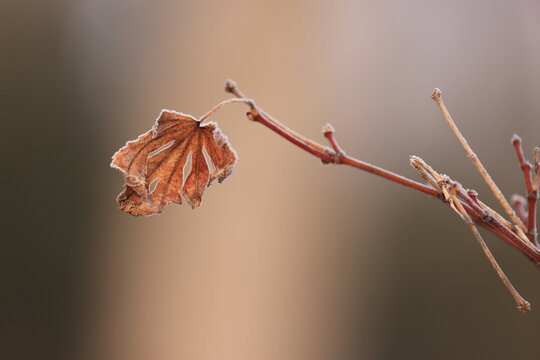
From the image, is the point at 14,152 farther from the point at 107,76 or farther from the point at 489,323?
the point at 489,323

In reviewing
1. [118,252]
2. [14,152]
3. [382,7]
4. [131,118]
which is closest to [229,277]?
[118,252]

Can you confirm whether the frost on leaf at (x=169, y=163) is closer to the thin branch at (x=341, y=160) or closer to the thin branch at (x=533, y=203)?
the thin branch at (x=341, y=160)

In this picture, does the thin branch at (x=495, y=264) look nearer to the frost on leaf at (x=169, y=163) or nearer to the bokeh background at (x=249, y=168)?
the frost on leaf at (x=169, y=163)

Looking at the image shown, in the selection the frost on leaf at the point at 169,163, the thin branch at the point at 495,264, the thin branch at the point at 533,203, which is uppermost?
the frost on leaf at the point at 169,163

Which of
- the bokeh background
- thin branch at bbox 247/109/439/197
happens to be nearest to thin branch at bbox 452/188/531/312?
thin branch at bbox 247/109/439/197

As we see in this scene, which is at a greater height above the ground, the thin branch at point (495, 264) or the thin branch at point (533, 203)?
the thin branch at point (533, 203)

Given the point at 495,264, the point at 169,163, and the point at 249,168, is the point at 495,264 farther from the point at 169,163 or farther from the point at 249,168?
the point at 249,168

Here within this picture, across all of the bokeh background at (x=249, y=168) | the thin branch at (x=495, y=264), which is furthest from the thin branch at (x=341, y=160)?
the bokeh background at (x=249, y=168)

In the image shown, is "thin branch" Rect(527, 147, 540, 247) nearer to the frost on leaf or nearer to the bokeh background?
the frost on leaf

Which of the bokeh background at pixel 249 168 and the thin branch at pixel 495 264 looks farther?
the bokeh background at pixel 249 168
